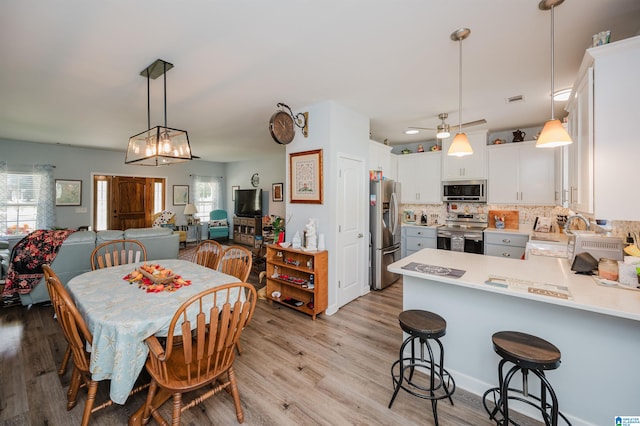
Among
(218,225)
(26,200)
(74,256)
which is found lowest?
(74,256)

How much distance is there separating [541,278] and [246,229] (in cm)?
751

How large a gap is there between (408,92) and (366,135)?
1.01m

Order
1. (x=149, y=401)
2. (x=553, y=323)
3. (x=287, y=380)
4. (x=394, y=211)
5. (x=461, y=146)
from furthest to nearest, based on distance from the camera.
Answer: (x=394, y=211) < (x=461, y=146) < (x=287, y=380) < (x=553, y=323) < (x=149, y=401)

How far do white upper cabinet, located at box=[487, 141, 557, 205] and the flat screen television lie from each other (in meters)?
5.82

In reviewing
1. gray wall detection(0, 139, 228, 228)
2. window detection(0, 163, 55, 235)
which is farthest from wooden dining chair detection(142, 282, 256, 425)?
window detection(0, 163, 55, 235)

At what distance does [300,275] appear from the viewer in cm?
368

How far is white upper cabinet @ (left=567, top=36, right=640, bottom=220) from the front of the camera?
1.57m

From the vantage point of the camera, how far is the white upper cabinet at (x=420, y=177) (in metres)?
5.16

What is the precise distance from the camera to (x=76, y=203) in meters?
6.43

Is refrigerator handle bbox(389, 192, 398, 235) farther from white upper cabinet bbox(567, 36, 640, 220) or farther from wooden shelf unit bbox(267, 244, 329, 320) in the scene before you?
white upper cabinet bbox(567, 36, 640, 220)

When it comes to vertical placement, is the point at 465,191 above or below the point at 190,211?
above

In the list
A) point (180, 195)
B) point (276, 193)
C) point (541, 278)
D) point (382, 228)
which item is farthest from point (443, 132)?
point (180, 195)

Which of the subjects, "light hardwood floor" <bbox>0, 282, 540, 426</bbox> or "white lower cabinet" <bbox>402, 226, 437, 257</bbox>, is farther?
"white lower cabinet" <bbox>402, 226, 437, 257</bbox>

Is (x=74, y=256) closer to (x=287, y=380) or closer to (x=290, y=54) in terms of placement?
(x=287, y=380)
